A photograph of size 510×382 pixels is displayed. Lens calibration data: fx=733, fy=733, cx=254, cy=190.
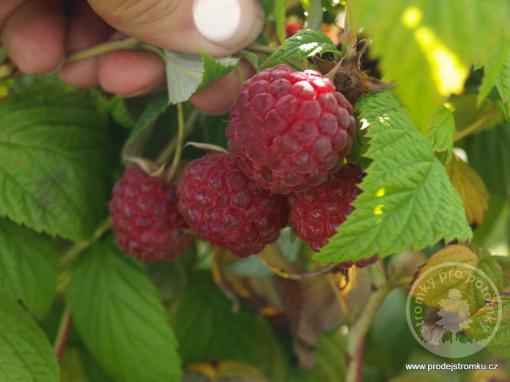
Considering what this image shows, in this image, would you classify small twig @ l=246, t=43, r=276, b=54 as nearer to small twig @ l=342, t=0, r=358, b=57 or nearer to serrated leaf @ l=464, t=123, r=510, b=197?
small twig @ l=342, t=0, r=358, b=57

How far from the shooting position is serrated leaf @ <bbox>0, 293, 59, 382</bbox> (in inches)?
32.2

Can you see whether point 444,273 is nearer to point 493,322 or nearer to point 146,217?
point 493,322

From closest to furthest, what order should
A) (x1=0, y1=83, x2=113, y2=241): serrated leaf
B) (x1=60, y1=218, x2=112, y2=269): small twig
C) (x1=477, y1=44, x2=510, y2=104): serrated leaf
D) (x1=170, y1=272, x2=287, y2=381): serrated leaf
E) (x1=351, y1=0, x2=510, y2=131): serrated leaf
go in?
(x1=351, y1=0, x2=510, y2=131): serrated leaf, (x1=477, y1=44, x2=510, y2=104): serrated leaf, (x1=0, y1=83, x2=113, y2=241): serrated leaf, (x1=60, y1=218, x2=112, y2=269): small twig, (x1=170, y1=272, x2=287, y2=381): serrated leaf

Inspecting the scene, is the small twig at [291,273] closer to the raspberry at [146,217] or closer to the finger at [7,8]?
the raspberry at [146,217]

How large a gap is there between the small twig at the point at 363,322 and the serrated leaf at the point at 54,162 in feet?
1.18

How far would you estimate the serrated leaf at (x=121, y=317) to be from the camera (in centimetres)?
96

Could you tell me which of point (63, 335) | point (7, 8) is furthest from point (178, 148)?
point (63, 335)

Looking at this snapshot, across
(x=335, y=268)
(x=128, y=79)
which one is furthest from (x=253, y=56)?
(x=335, y=268)

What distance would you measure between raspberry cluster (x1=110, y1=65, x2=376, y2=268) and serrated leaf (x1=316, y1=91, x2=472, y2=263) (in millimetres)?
41

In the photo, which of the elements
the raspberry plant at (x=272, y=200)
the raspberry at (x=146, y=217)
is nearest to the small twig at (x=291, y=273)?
the raspberry plant at (x=272, y=200)

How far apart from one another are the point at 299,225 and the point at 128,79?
1.01 ft

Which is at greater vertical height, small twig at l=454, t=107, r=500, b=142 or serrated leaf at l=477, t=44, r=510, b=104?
serrated leaf at l=477, t=44, r=510, b=104

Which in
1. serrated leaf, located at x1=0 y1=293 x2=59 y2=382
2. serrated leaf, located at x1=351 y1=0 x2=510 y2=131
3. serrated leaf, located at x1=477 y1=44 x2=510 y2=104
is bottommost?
serrated leaf, located at x1=0 y1=293 x2=59 y2=382

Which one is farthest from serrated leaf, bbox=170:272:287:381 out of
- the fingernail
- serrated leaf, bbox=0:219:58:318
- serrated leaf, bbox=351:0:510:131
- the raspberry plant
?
serrated leaf, bbox=351:0:510:131
